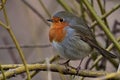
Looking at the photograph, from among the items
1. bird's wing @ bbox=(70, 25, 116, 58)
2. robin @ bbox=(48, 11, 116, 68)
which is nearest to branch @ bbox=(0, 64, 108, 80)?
robin @ bbox=(48, 11, 116, 68)

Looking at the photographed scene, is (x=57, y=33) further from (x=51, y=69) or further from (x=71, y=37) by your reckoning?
(x=51, y=69)

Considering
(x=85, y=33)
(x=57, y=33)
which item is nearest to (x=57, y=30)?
(x=57, y=33)

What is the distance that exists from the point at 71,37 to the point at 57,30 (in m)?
0.12

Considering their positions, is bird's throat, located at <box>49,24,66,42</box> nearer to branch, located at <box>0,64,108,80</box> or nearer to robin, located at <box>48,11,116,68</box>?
robin, located at <box>48,11,116,68</box>

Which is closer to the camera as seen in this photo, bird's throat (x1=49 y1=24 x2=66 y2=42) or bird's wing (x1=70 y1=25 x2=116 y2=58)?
bird's throat (x1=49 y1=24 x2=66 y2=42)

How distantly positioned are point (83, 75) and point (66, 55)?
38 cm

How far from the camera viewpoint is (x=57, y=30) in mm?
3082

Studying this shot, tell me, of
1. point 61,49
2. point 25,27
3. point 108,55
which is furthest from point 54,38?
point 25,27

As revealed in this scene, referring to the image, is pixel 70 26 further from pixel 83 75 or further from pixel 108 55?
pixel 83 75

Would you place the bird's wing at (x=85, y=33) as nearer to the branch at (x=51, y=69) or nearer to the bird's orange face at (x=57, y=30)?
the bird's orange face at (x=57, y=30)

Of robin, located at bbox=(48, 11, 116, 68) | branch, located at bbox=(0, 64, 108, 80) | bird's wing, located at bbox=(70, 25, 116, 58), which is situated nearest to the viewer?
branch, located at bbox=(0, 64, 108, 80)

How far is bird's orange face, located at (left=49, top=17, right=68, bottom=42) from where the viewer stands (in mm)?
3004

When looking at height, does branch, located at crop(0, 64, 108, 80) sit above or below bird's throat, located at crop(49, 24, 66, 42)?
below

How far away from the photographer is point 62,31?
3.07 m
